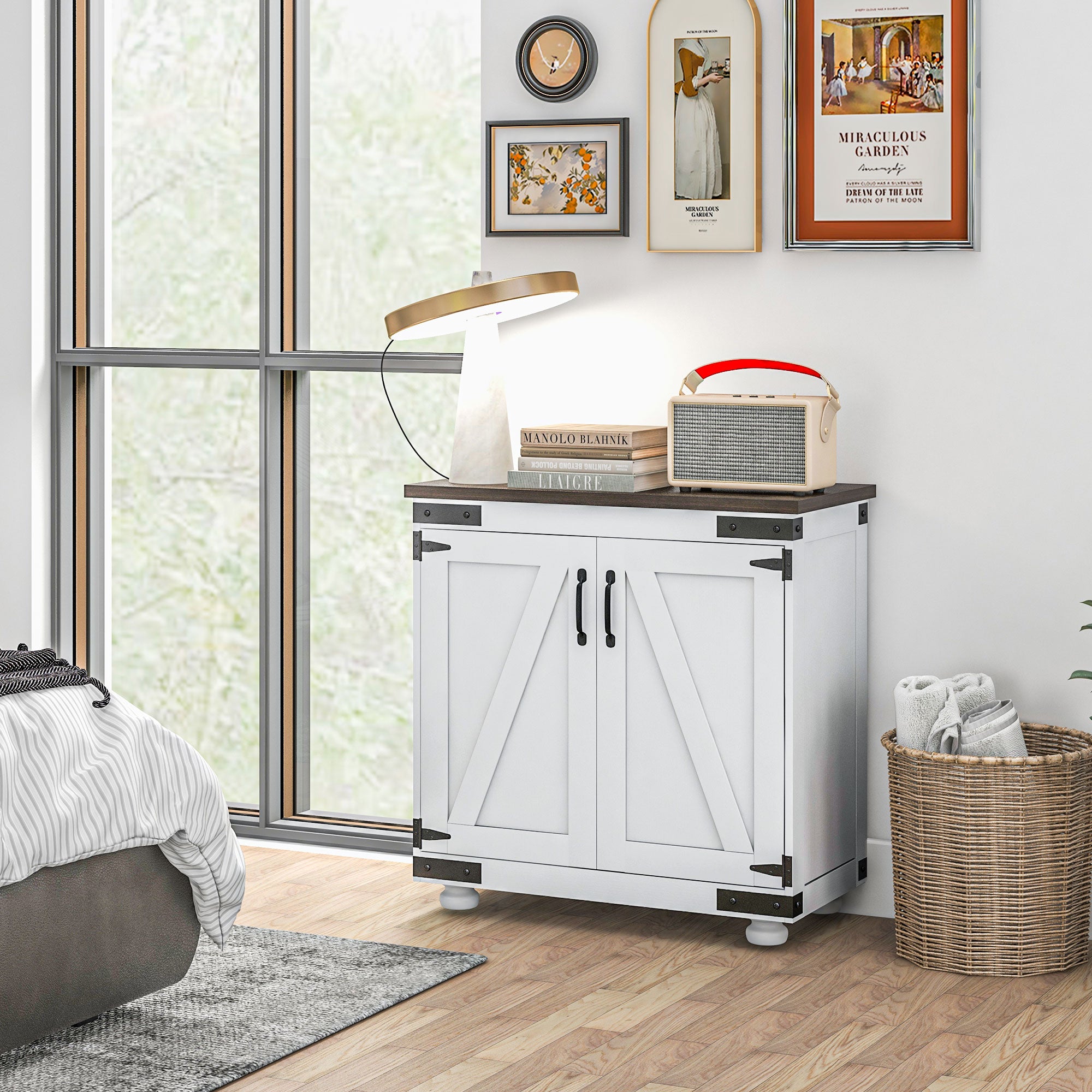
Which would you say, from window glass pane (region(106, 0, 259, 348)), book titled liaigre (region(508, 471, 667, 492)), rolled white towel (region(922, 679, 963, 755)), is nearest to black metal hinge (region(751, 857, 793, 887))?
rolled white towel (region(922, 679, 963, 755))

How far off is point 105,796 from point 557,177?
1852 mm

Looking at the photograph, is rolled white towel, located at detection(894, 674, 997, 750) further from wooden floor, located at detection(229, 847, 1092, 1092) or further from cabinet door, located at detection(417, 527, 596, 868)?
cabinet door, located at detection(417, 527, 596, 868)

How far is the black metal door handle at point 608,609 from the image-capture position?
358 centimetres

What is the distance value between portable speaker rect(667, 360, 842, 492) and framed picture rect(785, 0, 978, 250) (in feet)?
1.30

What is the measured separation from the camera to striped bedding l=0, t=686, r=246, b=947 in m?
2.79

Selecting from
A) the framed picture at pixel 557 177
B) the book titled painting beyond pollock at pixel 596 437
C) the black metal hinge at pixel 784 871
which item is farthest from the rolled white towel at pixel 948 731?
the framed picture at pixel 557 177

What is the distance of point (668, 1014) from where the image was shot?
3154 millimetres

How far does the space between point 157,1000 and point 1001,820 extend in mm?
1657

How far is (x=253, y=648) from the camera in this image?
4.50 m

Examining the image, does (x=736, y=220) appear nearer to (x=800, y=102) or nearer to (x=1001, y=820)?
(x=800, y=102)

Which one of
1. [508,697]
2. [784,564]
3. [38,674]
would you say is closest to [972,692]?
[784,564]

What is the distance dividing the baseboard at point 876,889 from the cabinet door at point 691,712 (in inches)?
16.7

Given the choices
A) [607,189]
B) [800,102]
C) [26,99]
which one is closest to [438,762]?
[607,189]

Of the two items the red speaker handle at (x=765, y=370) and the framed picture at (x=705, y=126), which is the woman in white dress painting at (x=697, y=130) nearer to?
the framed picture at (x=705, y=126)
